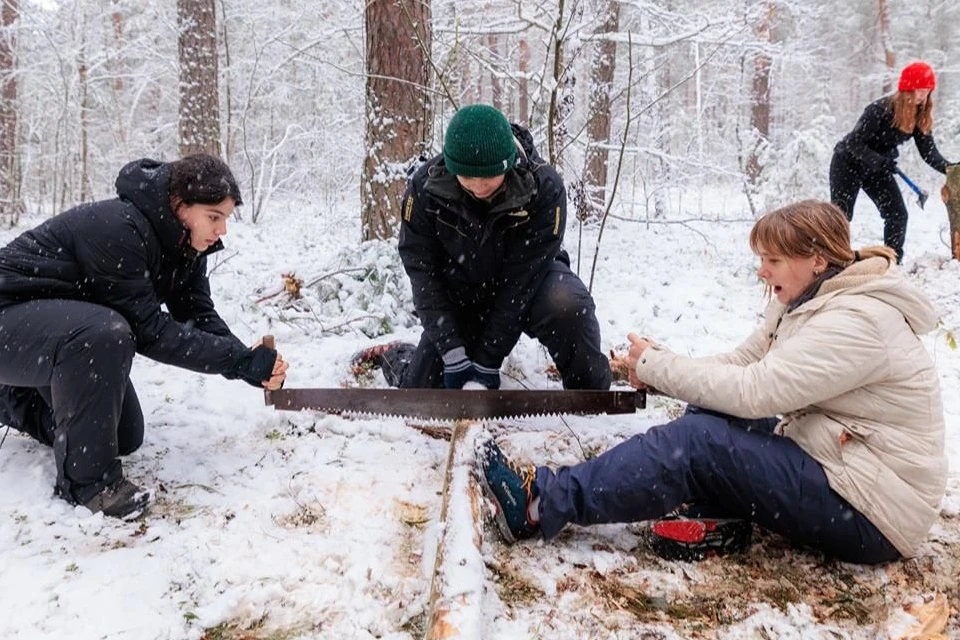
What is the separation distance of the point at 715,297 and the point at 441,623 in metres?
5.13

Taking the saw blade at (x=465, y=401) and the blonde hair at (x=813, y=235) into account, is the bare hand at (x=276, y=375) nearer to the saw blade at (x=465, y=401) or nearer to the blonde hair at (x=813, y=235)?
the saw blade at (x=465, y=401)

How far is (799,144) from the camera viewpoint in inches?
434

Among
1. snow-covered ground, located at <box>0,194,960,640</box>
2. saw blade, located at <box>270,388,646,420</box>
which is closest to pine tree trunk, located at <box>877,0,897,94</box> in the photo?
snow-covered ground, located at <box>0,194,960,640</box>

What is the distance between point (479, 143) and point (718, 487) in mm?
1764

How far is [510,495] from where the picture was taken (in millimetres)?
2410

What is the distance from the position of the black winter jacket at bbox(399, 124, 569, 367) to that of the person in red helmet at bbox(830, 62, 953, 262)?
430cm

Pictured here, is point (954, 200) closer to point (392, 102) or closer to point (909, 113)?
point (909, 113)

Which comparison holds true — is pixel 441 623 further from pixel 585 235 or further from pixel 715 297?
pixel 585 235

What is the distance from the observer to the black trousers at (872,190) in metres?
6.26

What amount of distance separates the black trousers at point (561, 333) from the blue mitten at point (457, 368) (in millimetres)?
187

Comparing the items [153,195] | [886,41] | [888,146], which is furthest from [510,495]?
[886,41]

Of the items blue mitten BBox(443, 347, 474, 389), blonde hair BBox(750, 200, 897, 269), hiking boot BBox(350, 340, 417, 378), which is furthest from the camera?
hiking boot BBox(350, 340, 417, 378)

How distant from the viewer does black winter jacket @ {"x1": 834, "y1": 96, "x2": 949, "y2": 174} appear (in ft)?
19.7

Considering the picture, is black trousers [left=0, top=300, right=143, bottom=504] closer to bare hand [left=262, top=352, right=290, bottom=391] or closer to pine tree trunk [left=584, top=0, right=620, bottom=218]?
bare hand [left=262, top=352, right=290, bottom=391]
